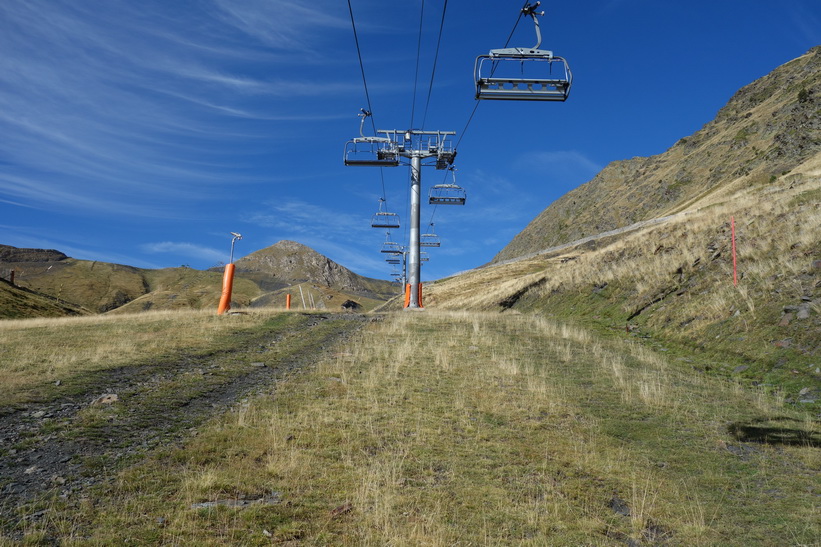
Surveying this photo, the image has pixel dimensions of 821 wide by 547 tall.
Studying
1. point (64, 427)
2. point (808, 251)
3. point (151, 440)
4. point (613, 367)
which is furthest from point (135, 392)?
point (808, 251)

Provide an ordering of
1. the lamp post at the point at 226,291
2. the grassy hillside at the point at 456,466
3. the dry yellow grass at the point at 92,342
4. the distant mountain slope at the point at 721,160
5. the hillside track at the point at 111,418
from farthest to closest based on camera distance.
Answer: the distant mountain slope at the point at 721,160 → the lamp post at the point at 226,291 → the dry yellow grass at the point at 92,342 → the hillside track at the point at 111,418 → the grassy hillside at the point at 456,466

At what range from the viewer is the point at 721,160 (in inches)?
3639

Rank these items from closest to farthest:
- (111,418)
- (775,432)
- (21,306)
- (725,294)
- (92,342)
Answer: (111,418)
(775,432)
(92,342)
(725,294)
(21,306)

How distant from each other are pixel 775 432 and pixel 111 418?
10.7 m

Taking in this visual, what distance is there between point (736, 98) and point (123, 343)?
138 m

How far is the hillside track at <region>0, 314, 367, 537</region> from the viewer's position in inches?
229

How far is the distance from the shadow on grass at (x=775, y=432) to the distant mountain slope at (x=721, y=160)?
160 feet

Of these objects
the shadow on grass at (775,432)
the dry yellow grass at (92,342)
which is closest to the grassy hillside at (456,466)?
the shadow on grass at (775,432)

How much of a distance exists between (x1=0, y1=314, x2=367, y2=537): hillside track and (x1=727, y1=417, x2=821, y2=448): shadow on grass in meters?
8.69

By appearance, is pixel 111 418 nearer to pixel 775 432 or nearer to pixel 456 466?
pixel 456 466

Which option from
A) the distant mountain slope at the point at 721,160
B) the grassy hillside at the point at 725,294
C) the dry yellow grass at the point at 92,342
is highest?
the distant mountain slope at the point at 721,160

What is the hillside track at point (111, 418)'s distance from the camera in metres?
5.82

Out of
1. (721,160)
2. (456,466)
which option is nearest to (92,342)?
(456,466)

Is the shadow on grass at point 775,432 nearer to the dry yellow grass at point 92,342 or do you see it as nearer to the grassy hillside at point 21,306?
the dry yellow grass at point 92,342
